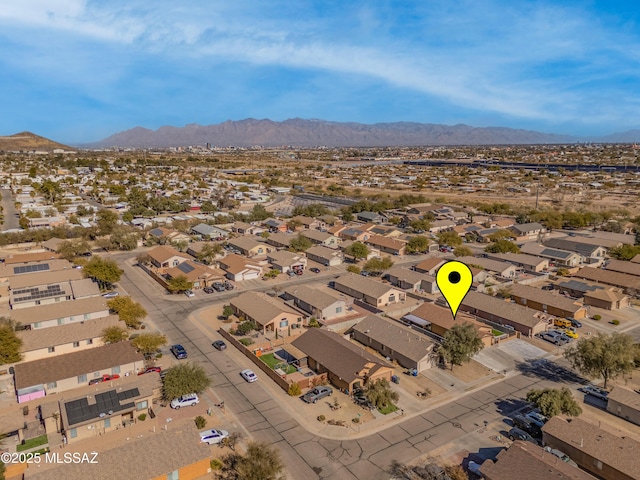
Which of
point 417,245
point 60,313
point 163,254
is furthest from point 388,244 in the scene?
point 60,313

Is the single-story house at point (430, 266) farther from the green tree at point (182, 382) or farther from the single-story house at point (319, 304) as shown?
the green tree at point (182, 382)

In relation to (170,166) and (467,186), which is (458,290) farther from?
(170,166)

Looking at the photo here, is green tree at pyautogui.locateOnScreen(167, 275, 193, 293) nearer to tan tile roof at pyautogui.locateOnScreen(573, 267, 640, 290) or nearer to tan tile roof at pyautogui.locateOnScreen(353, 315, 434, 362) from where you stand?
tan tile roof at pyautogui.locateOnScreen(353, 315, 434, 362)

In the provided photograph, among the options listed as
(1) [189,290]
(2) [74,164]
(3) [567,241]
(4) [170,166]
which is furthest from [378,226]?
(2) [74,164]

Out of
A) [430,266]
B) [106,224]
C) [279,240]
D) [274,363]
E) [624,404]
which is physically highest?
[106,224]

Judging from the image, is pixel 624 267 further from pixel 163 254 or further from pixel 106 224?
pixel 106 224

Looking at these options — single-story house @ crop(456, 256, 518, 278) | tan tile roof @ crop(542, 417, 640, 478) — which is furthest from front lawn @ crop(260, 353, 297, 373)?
single-story house @ crop(456, 256, 518, 278)

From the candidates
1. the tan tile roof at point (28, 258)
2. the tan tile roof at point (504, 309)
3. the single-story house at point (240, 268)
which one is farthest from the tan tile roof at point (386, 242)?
the tan tile roof at point (28, 258)
